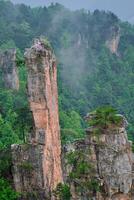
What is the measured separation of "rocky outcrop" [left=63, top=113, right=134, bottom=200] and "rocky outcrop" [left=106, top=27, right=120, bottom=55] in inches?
2684

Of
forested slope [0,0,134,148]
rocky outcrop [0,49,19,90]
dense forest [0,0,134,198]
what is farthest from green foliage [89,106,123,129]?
forested slope [0,0,134,148]

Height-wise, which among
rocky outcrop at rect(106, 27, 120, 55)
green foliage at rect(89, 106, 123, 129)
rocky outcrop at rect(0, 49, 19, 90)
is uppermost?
rocky outcrop at rect(106, 27, 120, 55)

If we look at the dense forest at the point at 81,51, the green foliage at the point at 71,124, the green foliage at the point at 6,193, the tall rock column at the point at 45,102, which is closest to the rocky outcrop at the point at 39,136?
the tall rock column at the point at 45,102

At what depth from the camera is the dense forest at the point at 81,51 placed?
7800 cm

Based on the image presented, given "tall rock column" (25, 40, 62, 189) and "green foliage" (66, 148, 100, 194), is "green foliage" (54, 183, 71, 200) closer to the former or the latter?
"green foliage" (66, 148, 100, 194)

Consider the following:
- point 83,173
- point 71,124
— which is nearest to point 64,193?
point 83,173

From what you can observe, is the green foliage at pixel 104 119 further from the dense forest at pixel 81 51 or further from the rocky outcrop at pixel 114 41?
the rocky outcrop at pixel 114 41

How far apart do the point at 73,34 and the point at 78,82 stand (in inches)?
491

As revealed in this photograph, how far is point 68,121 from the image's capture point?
62.1m

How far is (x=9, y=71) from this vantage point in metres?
62.3

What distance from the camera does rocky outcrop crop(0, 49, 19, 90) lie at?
61156 mm

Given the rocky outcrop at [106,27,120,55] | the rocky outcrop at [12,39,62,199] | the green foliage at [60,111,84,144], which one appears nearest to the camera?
the rocky outcrop at [12,39,62,199]

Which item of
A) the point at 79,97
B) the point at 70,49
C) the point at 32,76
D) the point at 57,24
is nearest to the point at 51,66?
the point at 32,76

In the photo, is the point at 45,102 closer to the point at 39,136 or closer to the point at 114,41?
the point at 39,136
